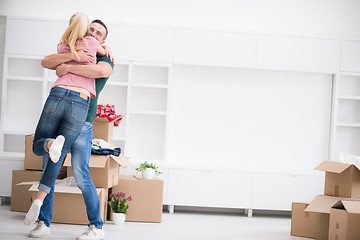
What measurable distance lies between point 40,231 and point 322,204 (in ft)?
6.64

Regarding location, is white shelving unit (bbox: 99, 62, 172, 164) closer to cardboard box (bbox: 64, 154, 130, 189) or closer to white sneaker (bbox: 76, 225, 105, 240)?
cardboard box (bbox: 64, 154, 130, 189)

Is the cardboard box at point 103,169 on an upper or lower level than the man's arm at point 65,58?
lower

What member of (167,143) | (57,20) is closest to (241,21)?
(167,143)

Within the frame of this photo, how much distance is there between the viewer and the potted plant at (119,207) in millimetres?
3816

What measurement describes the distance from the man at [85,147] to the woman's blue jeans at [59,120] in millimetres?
122

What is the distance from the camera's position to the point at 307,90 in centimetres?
519

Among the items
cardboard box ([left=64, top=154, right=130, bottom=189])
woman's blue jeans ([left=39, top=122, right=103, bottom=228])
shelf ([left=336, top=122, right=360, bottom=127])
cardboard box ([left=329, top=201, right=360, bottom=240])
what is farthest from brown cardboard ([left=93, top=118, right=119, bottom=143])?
shelf ([left=336, top=122, right=360, bottom=127])

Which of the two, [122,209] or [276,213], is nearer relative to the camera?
[122,209]

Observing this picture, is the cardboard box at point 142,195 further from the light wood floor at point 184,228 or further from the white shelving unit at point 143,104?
the white shelving unit at point 143,104

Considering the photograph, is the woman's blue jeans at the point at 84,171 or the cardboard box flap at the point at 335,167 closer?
the woman's blue jeans at the point at 84,171

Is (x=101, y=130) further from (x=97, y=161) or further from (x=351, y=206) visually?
(x=351, y=206)

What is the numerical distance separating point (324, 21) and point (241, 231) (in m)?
2.57

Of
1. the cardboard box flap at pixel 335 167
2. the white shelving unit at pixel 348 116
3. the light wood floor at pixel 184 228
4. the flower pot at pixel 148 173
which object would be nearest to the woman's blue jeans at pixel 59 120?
the light wood floor at pixel 184 228

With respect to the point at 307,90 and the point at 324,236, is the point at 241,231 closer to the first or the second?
the point at 324,236
